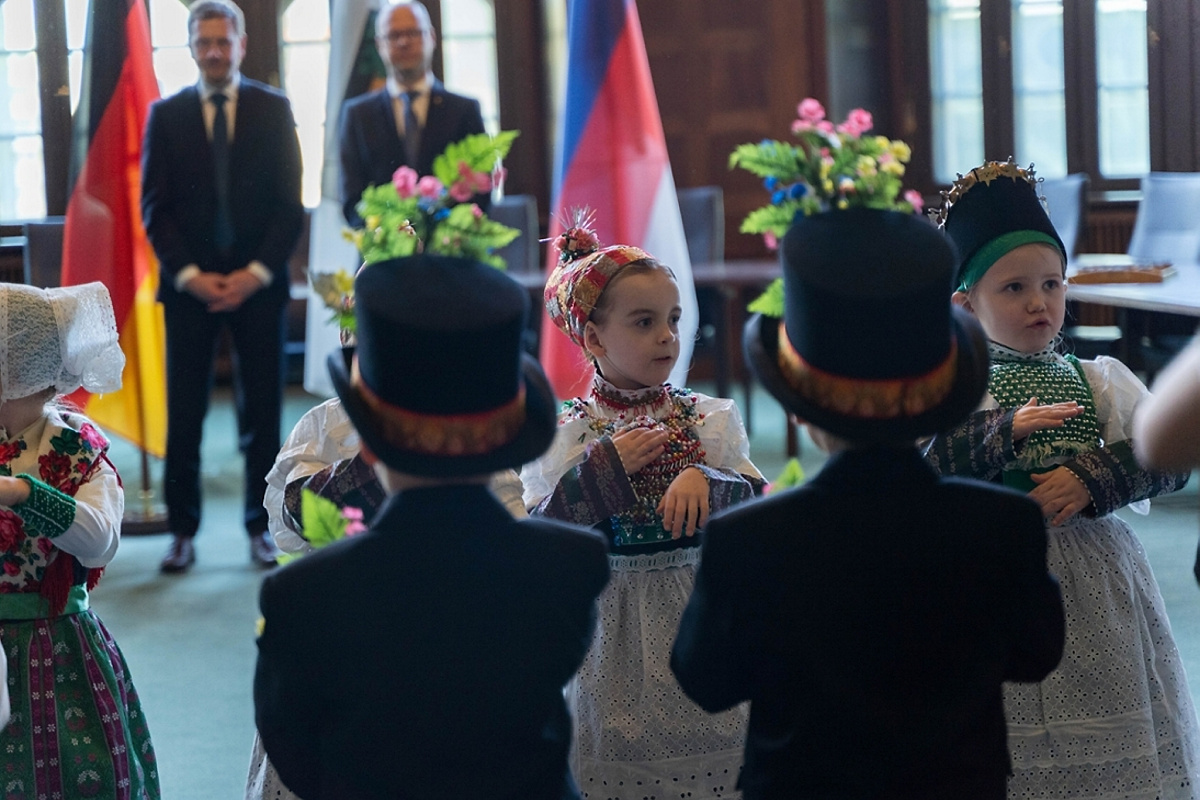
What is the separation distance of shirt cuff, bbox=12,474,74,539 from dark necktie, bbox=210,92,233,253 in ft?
8.18

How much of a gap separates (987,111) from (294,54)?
3971mm

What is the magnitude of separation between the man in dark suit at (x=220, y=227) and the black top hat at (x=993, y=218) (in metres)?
2.62

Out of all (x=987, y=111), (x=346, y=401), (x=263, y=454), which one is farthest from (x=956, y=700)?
(x=987, y=111)

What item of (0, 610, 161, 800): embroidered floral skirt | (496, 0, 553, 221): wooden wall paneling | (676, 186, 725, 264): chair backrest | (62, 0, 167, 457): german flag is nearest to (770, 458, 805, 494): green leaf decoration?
(0, 610, 161, 800): embroidered floral skirt

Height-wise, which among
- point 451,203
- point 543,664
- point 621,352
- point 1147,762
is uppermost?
point 451,203

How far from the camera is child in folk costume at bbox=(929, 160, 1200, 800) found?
2.14 meters

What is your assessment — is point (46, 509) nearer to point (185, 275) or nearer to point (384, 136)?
point (185, 275)

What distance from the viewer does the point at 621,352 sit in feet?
7.36

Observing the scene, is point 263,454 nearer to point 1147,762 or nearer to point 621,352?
point 621,352

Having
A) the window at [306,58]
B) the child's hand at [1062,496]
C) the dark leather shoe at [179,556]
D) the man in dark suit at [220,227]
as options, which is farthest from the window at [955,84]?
the child's hand at [1062,496]

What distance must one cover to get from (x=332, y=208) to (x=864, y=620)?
459 cm

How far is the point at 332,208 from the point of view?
5.69 metres

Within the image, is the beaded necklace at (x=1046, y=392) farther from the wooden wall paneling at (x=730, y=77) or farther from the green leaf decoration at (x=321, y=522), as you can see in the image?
the wooden wall paneling at (x=730, y=77)

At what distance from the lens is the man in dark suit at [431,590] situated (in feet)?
4.56
